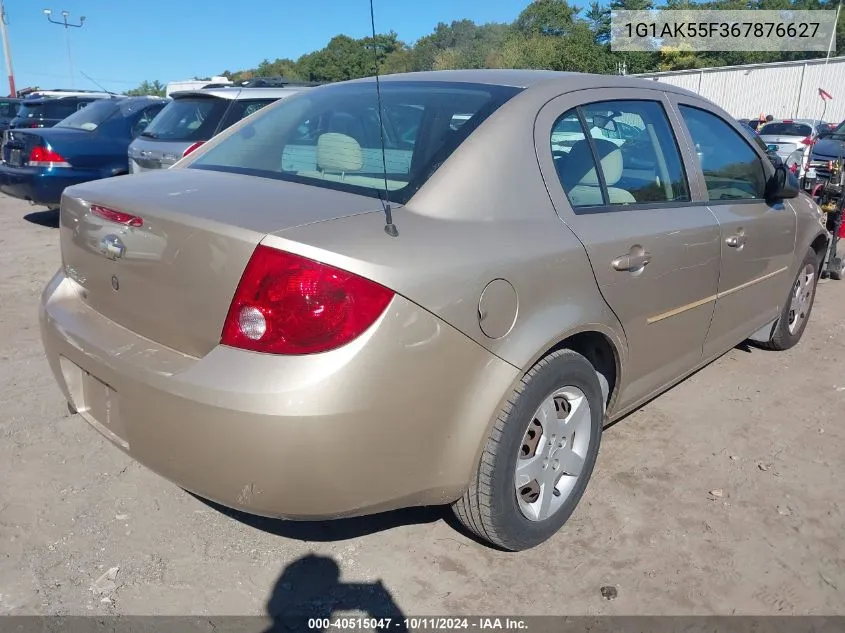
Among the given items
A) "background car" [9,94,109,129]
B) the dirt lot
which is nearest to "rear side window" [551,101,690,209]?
the dirt lot

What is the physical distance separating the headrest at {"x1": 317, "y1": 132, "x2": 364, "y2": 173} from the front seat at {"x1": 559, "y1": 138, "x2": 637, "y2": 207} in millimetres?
761

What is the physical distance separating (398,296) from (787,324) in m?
3.60

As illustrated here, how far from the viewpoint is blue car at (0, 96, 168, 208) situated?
7.92 metres

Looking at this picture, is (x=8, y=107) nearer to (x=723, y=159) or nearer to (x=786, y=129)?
(x=723, y=159)

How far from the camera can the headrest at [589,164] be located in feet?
8.32

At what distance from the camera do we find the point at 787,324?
176 inches

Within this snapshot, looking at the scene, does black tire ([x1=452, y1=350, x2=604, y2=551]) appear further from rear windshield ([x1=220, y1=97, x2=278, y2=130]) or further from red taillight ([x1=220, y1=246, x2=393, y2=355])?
rear windshield ([x1=220, y1=97, x2=278, y2=130])

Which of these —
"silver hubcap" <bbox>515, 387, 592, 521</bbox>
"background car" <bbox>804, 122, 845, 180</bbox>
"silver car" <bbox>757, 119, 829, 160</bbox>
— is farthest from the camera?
"silver car" <bbox>757, 119, 829, 160</bbox>

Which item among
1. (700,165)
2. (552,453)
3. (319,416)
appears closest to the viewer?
(319,416)

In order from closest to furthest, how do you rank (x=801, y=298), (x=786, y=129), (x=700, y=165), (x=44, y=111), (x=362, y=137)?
(x=362, y=137)
(x=700, y=165)
(x=801, y=298)
(x=44, y=111)
(x=786, y=129)

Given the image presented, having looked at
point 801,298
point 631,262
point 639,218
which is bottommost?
point 801,298

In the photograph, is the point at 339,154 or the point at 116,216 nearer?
the point at 116,216

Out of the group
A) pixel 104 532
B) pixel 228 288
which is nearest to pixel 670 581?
pixel 228 288

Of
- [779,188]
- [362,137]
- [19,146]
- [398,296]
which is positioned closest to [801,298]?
[779,188]
